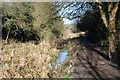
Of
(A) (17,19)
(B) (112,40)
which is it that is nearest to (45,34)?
(A) (17,19)

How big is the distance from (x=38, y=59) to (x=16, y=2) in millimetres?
17039

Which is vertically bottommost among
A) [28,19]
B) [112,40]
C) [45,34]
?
[45,34]

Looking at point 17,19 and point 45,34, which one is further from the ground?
point 17,19

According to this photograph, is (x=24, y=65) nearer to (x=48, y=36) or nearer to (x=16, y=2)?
(x=16, y=2)

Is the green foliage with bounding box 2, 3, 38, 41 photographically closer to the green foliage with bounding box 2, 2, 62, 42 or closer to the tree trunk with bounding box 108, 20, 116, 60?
the green foliage with bounding box 2, 2, 62, 42

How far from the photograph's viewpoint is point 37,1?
2995 cm

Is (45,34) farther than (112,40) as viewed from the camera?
Yes

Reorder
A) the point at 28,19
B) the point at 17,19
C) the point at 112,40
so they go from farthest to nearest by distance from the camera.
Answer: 1. the point at 28,19
2. the point at 17,19
3. the point at 112,40

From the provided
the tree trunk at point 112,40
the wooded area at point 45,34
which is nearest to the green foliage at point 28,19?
the wooded area at point 45,34

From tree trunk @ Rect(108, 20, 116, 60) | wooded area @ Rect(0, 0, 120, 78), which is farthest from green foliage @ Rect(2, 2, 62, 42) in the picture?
tree trunk @ Rect(108, 20, 116, 60)

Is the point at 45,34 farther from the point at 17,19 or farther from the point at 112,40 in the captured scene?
the point at 112,40

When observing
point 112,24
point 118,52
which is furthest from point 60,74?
point 112,24

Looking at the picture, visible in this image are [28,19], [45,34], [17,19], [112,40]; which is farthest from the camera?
[45,34]

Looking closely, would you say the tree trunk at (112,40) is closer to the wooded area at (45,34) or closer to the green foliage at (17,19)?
the wooded area at (45,34)
